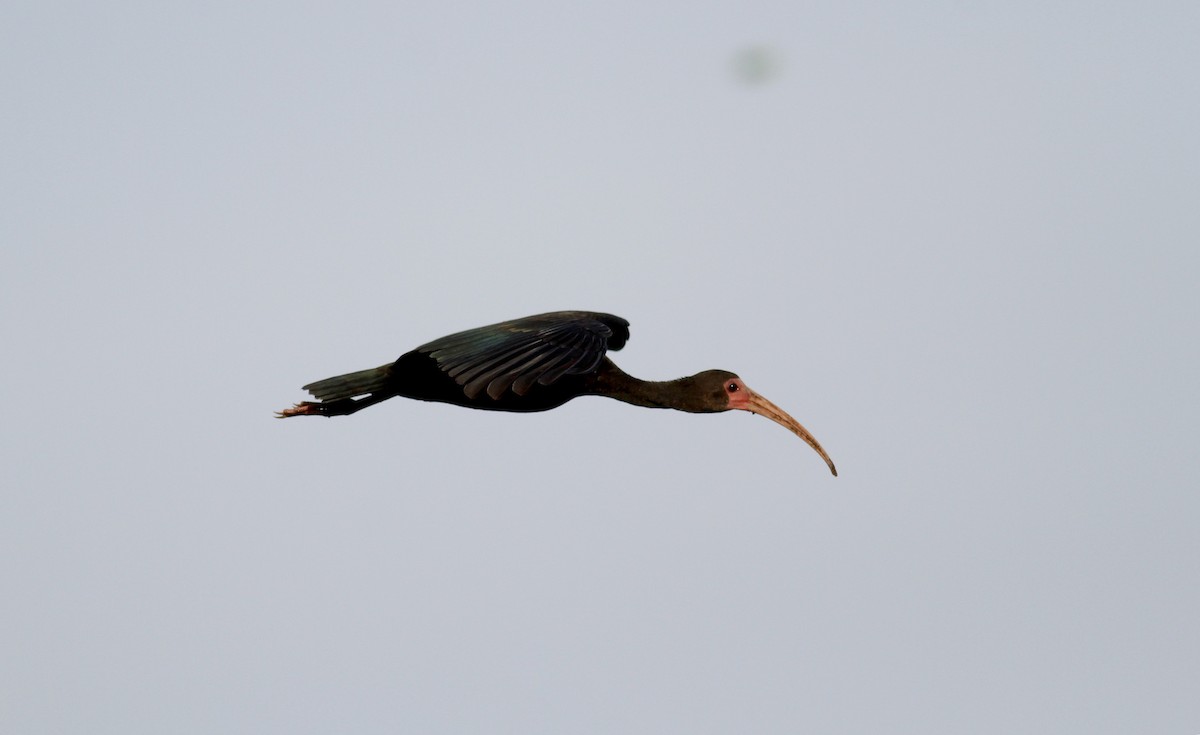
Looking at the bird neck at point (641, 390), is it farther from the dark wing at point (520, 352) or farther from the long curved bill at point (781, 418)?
the dark wing at point (520, 352)

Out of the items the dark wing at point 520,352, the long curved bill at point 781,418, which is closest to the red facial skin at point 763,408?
the long curved bill at point 781,418

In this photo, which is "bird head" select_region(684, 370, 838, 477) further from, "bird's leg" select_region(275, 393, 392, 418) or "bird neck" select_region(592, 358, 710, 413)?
"bird's leg" select_region(275, 393, 392, 418)

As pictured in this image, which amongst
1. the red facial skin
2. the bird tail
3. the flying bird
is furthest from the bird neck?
the bird tail

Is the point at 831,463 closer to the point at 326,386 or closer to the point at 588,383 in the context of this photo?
the point at 588,383

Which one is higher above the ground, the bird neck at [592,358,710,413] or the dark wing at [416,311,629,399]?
the bird neck at [592,358,710,413]

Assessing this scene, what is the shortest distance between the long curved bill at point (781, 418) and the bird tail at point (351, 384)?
362 centimetres

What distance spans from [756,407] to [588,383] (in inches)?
67.4

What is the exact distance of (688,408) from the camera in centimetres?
1579

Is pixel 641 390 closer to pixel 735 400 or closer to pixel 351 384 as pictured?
pixel 735 400

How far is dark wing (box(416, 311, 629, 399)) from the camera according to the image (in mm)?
12609

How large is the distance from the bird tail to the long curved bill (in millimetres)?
3619

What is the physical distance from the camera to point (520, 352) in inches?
510

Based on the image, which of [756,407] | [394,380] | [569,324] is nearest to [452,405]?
[394,380]

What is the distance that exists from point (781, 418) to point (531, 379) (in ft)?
13.5
